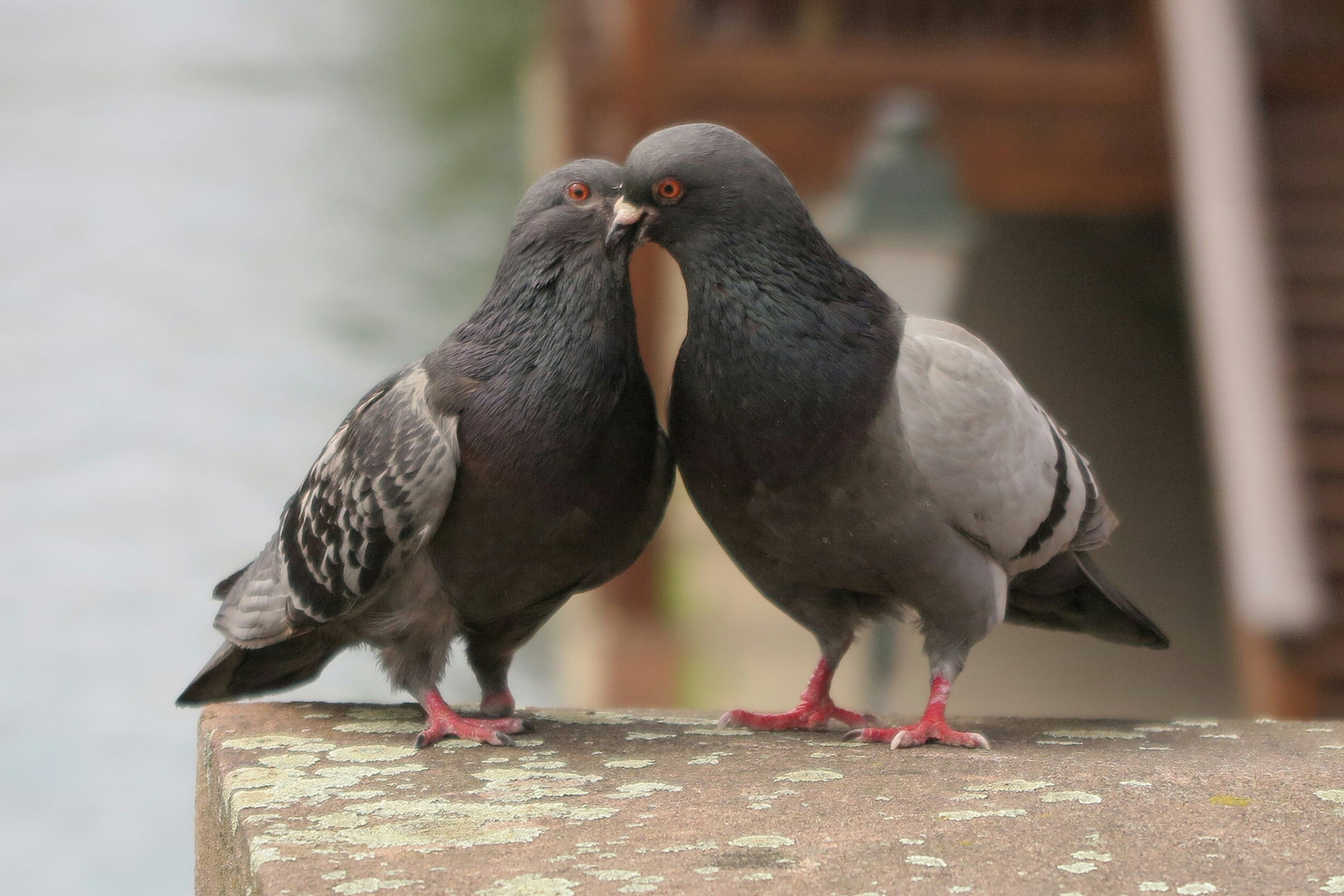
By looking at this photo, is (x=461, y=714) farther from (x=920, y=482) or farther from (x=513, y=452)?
(x=920, y=482)

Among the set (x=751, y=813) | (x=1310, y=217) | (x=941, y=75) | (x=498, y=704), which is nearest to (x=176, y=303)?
(x=941, y=75)

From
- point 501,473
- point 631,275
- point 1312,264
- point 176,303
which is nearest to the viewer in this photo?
point 501,473

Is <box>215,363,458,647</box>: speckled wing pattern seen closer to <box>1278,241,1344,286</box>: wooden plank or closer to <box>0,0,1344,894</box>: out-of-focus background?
<box>0,0,1344,894</box>: out-of-focus background

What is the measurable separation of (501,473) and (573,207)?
25.5 inches

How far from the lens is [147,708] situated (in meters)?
10.3

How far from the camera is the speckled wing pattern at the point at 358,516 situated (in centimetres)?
321

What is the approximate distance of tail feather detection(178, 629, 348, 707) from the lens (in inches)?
146

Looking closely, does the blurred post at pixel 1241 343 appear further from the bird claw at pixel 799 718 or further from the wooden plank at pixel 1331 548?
the bird claw at pixel 799 718

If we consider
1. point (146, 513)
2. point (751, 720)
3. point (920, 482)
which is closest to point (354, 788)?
point (751, 720)

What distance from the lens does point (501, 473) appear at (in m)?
3.19

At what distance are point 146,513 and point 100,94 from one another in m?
6.35

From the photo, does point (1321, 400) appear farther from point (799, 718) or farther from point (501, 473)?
point (501, 473)

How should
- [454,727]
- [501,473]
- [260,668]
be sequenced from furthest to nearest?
[260,668], [454,727], [501,473]

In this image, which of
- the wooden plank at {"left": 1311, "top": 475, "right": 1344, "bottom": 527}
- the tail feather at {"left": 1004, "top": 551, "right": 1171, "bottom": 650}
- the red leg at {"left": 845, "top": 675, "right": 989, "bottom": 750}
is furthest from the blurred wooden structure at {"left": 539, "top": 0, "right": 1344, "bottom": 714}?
the red leg at {"left": 845, "top": 675, "right": 989, "bottom": 750}
